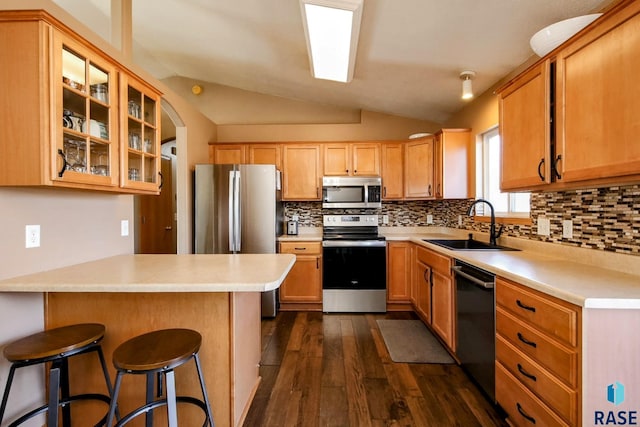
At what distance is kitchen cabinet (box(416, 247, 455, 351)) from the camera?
2354 mm

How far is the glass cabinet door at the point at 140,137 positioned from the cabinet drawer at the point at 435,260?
227 cm

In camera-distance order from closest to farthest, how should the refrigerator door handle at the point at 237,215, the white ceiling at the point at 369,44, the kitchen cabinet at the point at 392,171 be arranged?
the white ceiling at the point at 369,44 < the refrigerator door handle at the point at 237,215 < the kitchen cabinet at the point at 392,171

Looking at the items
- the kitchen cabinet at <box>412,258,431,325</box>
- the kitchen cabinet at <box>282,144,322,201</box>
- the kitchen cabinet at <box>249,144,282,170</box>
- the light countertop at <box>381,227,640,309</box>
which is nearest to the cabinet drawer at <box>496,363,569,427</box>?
the light countertop at <box>381,227,640,309</box>

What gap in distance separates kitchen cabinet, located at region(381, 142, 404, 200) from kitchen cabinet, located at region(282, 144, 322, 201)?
808 millimetres

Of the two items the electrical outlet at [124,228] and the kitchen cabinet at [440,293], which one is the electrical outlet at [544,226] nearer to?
the kitchen cabinet at [440,293]

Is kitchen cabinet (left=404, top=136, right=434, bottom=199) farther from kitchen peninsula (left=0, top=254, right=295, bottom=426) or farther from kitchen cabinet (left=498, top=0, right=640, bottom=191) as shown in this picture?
kitchen peninsula (left=0, top=254, right=295, bottom=426)

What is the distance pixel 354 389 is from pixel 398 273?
1.71m

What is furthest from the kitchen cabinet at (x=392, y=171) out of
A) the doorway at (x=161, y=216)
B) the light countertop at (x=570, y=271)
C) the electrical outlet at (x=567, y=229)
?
the doorway at (x=161, y=216)

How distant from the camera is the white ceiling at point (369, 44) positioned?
184 cm

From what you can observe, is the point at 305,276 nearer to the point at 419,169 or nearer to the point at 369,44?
the point at 419,169

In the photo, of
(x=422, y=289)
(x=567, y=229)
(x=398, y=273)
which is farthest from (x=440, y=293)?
(x=567, y=229)

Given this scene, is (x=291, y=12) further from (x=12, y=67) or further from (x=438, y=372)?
(x=438, y=372)

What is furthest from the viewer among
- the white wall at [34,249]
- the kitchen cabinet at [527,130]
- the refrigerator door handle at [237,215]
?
the refrigerator door handle at [237,215]

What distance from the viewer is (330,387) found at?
6.60 ft
